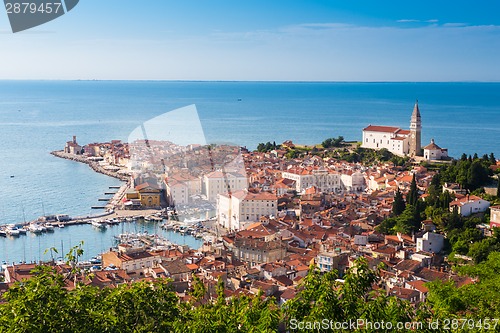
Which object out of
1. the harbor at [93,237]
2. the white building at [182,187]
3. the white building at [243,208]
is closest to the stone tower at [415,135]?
the white building at [243,208]

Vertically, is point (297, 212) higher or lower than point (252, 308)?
lower

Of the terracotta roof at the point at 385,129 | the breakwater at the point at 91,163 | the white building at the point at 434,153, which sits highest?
the terracotta roof at the point at 385,129

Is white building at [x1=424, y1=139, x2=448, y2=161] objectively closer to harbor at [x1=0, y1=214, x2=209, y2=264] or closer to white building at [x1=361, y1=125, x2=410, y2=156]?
white building at [x1=361, y1=125, x2=410, y2=156]

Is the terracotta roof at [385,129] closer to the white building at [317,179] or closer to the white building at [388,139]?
the white building at [388,139]

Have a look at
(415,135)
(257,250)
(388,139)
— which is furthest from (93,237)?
(388,139)

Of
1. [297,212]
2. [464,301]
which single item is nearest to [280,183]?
[297,212]

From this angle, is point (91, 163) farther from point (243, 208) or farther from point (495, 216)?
point (495, 216)

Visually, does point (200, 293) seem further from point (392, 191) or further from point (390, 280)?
point (392, 191)
